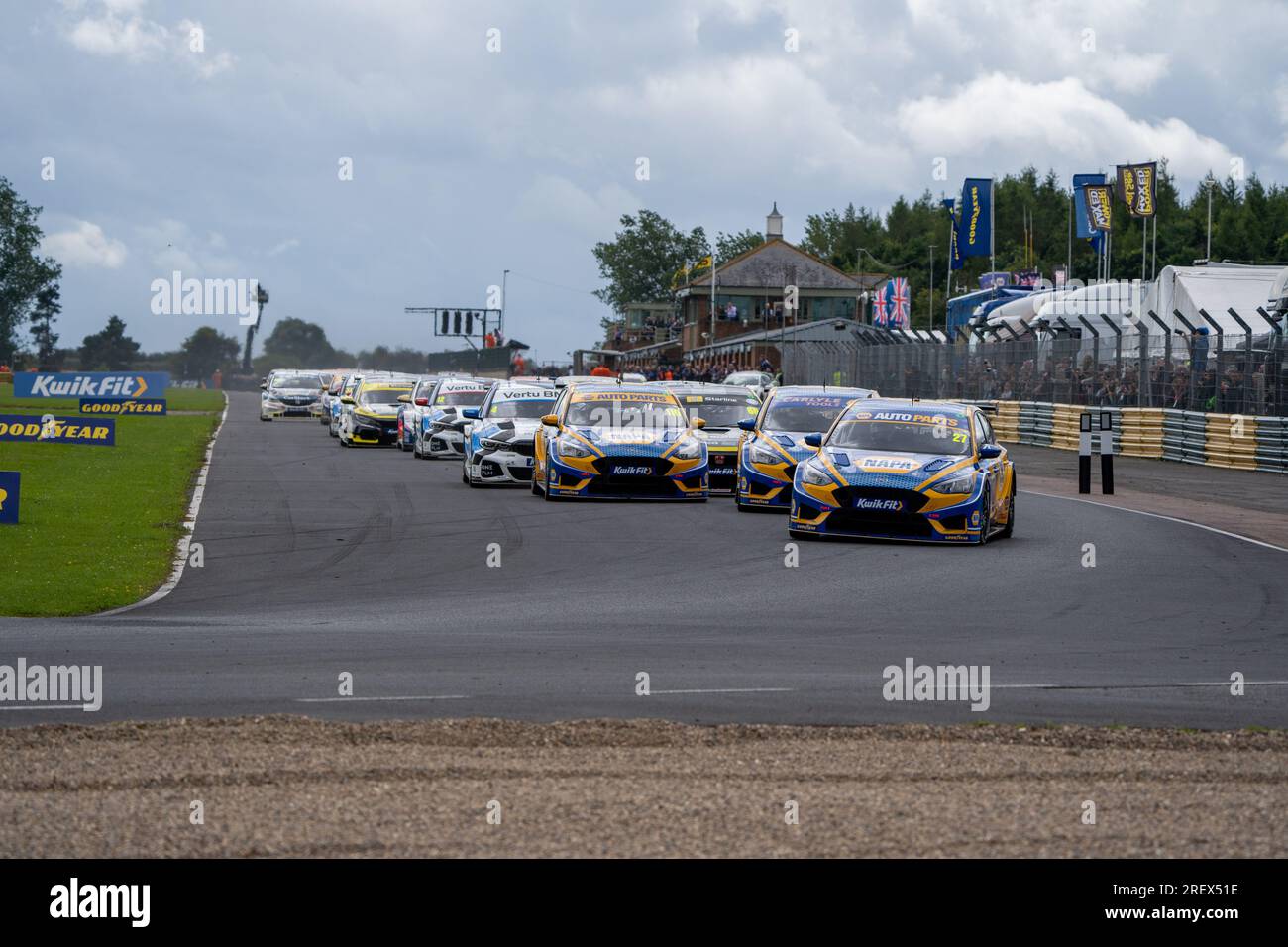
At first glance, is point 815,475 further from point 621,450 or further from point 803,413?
point 621,450

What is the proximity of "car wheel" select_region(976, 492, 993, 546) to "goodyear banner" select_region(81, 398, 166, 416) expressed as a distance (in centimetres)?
2953

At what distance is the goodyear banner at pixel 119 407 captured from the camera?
45.0 metres

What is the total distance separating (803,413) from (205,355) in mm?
157405

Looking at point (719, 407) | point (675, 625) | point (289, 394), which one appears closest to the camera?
point (675, 625)

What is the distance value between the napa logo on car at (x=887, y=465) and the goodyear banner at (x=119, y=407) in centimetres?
2876

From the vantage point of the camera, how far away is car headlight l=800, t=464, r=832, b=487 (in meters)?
17.3

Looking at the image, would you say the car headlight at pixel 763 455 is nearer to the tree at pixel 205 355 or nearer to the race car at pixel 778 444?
the race car at pixel 778 444

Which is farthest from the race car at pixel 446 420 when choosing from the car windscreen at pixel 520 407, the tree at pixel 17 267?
the tree at pixel 17 267

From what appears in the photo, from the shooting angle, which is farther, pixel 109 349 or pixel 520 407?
pixel 109 349

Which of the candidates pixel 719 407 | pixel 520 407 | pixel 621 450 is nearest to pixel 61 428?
pixel 520 407

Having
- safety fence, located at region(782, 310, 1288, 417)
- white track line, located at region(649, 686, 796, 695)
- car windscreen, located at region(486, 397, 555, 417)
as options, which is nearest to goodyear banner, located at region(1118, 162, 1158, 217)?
safety fence, located at region(782, 310, 1288, 417)

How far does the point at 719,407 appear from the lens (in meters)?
24.4
